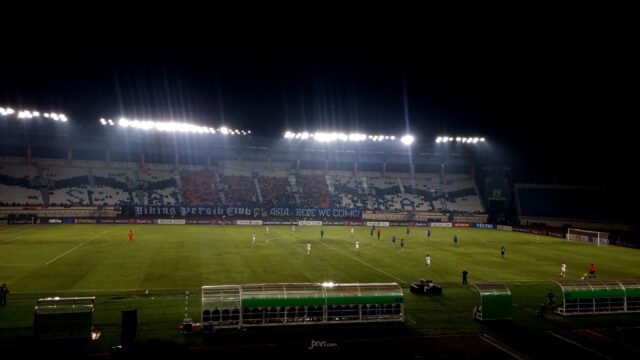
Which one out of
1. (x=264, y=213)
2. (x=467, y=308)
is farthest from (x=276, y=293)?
(x=264, y=213)

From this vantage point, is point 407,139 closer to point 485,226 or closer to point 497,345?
point 485,226

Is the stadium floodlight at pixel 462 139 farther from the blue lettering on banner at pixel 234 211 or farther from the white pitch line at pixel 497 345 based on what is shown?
the white pitch line at pixel 497 345

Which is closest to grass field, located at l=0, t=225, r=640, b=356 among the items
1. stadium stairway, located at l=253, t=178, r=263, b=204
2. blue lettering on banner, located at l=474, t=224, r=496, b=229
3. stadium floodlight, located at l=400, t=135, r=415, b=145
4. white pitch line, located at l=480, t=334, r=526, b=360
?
white pitch line, located at l=480, t=334, r=526, b=360

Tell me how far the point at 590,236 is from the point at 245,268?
50.4m

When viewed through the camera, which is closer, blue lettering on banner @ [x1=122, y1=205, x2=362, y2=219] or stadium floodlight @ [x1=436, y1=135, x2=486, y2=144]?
blue lettering on banner @ [x1=122, y1=205, x2=362, y2=219]

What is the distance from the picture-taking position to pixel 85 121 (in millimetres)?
69625

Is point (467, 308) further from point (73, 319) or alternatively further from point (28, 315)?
point (28, 315)

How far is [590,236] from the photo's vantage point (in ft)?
193

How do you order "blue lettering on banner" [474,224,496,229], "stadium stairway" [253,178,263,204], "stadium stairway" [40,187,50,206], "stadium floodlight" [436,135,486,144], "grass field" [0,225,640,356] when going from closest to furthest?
"grass field" [0,225,640,356] → "stadium stairway" [40,187,50,206] → "blue lettering on banner" [474,224,496,229] → "stadium stairway" [253,178,263,204] → "stadium floodlight" [436,135,486,144]

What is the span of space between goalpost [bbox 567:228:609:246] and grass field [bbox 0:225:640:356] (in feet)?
15.5

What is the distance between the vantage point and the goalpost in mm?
57053

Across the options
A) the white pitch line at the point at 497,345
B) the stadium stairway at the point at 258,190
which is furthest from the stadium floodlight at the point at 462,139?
the white pitch line at the point at 497,345

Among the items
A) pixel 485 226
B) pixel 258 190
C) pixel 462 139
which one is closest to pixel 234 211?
pixel 258 190

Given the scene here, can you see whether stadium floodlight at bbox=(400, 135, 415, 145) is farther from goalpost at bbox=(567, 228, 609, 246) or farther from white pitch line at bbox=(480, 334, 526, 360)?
white pitch line at bbox=(480, 334, 526, 360)
